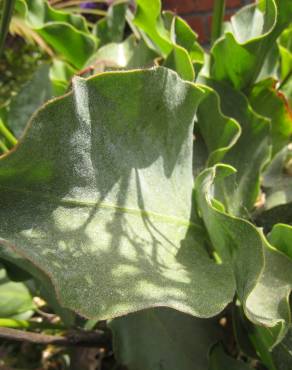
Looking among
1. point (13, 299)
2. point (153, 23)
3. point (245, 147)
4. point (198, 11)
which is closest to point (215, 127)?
point (245, 147)

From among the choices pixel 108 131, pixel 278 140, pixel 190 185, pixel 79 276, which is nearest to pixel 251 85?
pixel 278 140

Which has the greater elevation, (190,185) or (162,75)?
(162,75)

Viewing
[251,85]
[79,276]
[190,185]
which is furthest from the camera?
[251,85]

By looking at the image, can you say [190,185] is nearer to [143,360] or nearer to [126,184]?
[126,184]

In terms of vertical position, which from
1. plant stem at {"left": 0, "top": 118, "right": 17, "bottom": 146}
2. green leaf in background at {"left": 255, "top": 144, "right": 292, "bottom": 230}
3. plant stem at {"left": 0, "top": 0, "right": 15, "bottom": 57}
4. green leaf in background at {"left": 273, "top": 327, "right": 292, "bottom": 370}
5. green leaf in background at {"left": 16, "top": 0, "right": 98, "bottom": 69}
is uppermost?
plant stem at {"left": 0, "top": 0, "right": 15, "bottom": 57}

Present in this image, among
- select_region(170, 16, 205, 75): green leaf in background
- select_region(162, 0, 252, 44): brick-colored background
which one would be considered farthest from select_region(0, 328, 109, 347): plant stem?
select_region(162, 0, 252, 44): brick-colored background

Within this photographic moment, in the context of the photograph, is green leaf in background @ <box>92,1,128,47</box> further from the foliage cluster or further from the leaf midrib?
the leaf midrib
